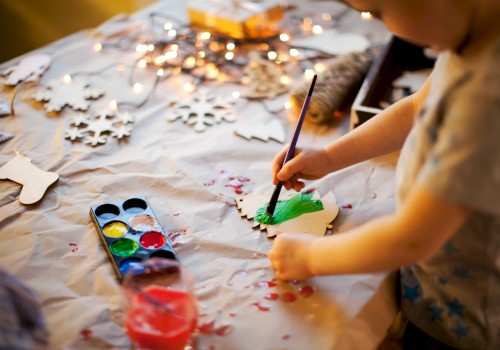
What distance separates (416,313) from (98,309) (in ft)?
1.33

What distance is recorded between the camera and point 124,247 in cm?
73

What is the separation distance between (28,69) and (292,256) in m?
0.76

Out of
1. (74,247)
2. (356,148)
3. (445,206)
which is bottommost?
(74,247)

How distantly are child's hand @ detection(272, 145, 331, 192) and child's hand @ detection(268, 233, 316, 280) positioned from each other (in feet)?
0.48

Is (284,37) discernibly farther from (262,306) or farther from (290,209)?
(262,306)

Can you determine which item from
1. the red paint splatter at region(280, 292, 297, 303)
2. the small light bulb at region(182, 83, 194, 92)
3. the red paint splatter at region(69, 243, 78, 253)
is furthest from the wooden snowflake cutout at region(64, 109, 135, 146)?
the red paint splatter at region(280, 292, 297, 303)

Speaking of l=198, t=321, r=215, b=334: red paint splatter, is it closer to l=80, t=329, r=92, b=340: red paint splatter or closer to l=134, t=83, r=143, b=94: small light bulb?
l=80, t=329, r=92, b=340: red paint splatter

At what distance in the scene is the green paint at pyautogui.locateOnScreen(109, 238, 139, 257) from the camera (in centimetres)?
72

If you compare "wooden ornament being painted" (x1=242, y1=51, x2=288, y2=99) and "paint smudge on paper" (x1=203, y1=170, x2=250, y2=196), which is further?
"wooden ornament being painted" (x1=242, y1=51, x2=288, y2=99)

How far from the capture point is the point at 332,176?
2.87 feet

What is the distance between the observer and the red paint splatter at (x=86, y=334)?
0.62m

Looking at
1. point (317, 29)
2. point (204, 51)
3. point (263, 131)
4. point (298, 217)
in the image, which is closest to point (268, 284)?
point (298, 217)

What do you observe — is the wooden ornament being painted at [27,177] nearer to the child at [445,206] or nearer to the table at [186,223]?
the table at [186,223]

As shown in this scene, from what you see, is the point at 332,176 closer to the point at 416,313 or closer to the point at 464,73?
the point at 416,313
